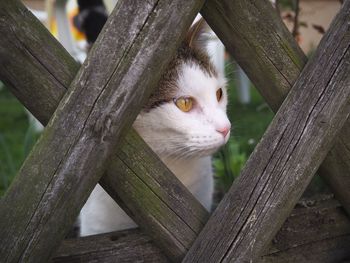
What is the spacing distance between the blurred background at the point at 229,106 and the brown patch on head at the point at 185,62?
12 cm

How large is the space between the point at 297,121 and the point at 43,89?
1.55ft

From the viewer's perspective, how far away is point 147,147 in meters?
0.84

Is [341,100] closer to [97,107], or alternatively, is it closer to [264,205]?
[264,205]

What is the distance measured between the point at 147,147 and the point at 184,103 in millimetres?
239

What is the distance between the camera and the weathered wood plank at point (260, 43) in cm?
86

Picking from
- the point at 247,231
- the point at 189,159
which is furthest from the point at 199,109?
the point at 247,231

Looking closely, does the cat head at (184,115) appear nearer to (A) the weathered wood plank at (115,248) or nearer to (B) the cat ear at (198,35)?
(B) the cat ear at (198,35)

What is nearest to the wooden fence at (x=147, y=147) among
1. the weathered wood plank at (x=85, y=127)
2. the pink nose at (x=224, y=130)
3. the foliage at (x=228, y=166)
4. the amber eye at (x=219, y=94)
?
the weathered wood plank at (x=85, y=127)

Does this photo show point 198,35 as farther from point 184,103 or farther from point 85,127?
point 85,127

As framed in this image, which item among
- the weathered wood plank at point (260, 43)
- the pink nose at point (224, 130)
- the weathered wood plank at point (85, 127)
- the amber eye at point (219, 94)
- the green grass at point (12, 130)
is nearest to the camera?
the weathered wood plank at point (85, 127)

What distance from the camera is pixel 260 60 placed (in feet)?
2.93

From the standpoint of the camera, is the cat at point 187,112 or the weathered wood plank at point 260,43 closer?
the weathered wood plank at point 260,43

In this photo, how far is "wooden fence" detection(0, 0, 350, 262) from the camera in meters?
0.74

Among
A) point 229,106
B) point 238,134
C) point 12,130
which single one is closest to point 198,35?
point 229,106
